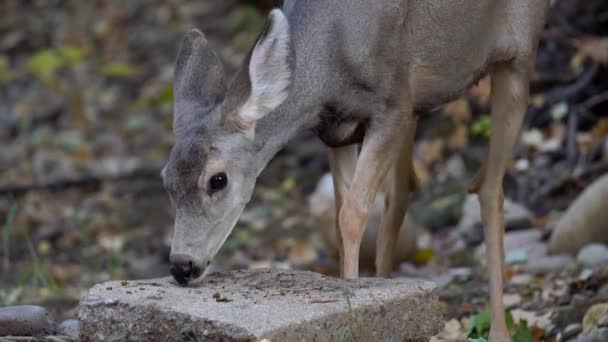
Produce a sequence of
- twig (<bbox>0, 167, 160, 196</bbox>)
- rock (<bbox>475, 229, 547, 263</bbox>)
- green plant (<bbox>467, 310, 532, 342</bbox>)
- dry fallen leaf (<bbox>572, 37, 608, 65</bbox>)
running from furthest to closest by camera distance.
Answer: twig (<bbox>0, 167, 160, 196</bbox>) < dry fallen leaf (<bbox>572, 37, 608, 65</bbox>) < rock (<bbox>475, 229, 547, 263</bbox>) < green plant (<bbox>467, 310, 532, 342</bbox>)

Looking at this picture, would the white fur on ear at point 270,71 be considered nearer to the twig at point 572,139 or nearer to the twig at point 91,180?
the twig at point 572,139

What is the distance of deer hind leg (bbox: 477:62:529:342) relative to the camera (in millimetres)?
6160

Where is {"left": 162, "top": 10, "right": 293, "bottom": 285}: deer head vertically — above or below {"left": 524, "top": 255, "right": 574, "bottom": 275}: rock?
below

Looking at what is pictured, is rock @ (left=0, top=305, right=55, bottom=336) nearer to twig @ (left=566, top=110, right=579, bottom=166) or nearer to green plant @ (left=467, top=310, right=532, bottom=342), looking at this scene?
green plant @ (left=467, top=310, right=532, bottom=342)

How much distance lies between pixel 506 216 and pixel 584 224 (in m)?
1.04

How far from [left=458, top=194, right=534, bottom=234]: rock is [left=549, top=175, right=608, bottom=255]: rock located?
0.72 m

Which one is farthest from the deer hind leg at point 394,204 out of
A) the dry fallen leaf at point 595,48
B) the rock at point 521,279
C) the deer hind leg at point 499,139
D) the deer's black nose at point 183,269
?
the dry fallen leaf at point 595,48

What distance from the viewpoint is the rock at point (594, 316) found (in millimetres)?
5586

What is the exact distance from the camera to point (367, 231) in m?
7.81

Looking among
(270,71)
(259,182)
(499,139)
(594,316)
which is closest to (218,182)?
(270,71)

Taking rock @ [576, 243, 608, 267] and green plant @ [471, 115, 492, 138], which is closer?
rock @ [576, 243, 608, 267]

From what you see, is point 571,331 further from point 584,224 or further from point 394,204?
point 584,224

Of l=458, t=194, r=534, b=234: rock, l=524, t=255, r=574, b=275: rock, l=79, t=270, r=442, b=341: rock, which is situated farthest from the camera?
l=458, t=194, r=534, b=234: rock

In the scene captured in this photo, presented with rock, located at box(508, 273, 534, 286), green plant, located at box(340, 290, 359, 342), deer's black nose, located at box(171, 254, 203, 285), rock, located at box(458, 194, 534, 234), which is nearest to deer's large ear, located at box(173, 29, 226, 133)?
deer's black nose, located at box(171, 254, 203, 285)
